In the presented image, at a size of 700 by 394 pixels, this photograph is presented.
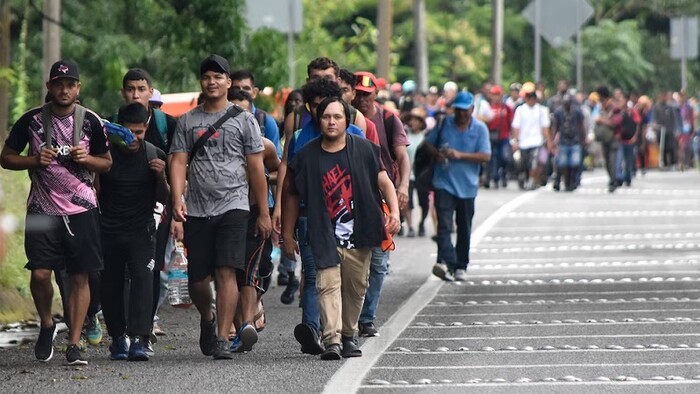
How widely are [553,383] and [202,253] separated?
2.66 metres

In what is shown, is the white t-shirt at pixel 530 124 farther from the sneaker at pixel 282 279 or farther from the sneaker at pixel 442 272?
the sneaker at pixel 282 279

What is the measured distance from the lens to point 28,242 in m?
12.3

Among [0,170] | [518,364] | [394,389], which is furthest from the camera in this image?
[0,170]

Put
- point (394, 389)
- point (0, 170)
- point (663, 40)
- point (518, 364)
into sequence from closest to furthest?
point (394, 389)
point (518, 364)
point (0, 170)
point (663, 40)

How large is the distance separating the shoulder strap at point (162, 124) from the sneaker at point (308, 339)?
1638 mm

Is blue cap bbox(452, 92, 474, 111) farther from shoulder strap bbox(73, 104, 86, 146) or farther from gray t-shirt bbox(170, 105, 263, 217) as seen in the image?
shoulder strap bbox(73, 104, 86, 146)

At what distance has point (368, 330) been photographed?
13.6 metres

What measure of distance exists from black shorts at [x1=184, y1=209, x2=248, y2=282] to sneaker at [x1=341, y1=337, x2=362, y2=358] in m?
0.78

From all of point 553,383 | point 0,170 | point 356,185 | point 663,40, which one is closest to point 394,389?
point 553,383

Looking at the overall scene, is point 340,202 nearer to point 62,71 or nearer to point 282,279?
point 62,71

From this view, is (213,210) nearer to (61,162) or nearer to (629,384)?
(61,162)

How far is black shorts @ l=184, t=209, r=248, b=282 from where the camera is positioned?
490 inches

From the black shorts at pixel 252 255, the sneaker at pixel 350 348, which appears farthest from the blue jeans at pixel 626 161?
the sneaker at pixel 350 348

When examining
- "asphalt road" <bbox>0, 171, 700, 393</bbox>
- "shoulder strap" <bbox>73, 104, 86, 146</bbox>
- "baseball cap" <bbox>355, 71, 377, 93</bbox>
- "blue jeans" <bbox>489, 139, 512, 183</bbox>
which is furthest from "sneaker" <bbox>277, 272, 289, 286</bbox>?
"blue jeans" <bbox>489, 139, 512, 183</bbox>
